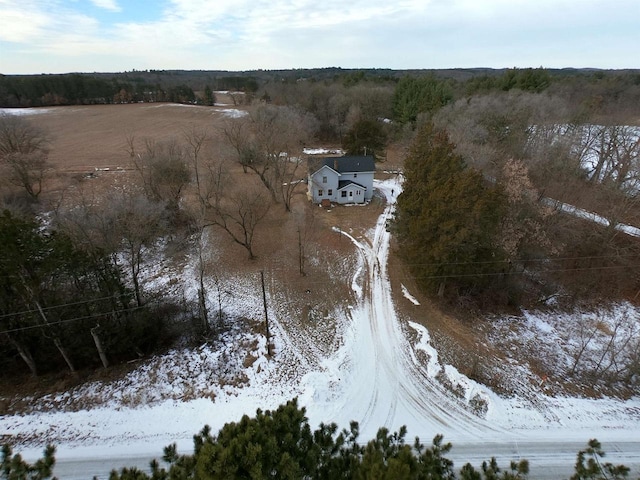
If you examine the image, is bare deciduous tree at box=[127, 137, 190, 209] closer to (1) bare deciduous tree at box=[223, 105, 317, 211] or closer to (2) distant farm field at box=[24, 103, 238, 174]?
(1) bare deciduous tree at box=[223, 105, 317, 211]

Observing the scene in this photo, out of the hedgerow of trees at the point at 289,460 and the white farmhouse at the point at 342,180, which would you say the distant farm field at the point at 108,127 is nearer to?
the white farmhouse at the point at 342,180

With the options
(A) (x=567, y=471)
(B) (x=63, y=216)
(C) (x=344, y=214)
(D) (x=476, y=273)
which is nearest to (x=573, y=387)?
(A) (x=567, y=471)

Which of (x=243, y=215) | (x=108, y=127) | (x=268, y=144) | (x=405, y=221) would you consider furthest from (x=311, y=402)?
(x=108, y=127)

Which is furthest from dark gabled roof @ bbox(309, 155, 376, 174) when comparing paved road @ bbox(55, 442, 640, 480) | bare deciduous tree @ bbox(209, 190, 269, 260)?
paved road @ bbox(55, 442, 640, 480)

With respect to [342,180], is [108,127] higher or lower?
higher

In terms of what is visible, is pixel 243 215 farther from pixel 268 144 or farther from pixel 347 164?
pixel 347 164

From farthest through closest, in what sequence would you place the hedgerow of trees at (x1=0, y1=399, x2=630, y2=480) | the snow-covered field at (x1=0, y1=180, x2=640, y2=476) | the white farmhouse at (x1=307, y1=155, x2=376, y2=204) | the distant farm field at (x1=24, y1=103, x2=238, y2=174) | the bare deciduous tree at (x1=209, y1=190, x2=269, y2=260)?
1. the distant farm field at (x1=24, y1=103, x2=238, y2=174)
2. the white farmhouse at (x1=307, y1=155, x2=376, y2=204)
3. the bare deciduous tree at (x1=209, y1=190, x2=269, y2=260)
4. the snow-covered field at (x1=0, y1=180, x2=640, y2=476)
5. the hedgerow of trees at (x1=0, y1=399, x2=630, y2=480)

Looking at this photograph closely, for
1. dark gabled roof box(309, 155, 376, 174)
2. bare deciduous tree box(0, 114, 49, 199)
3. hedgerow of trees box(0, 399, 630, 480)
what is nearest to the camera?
hedgerow of trees box(0, 399, 630, 480)
